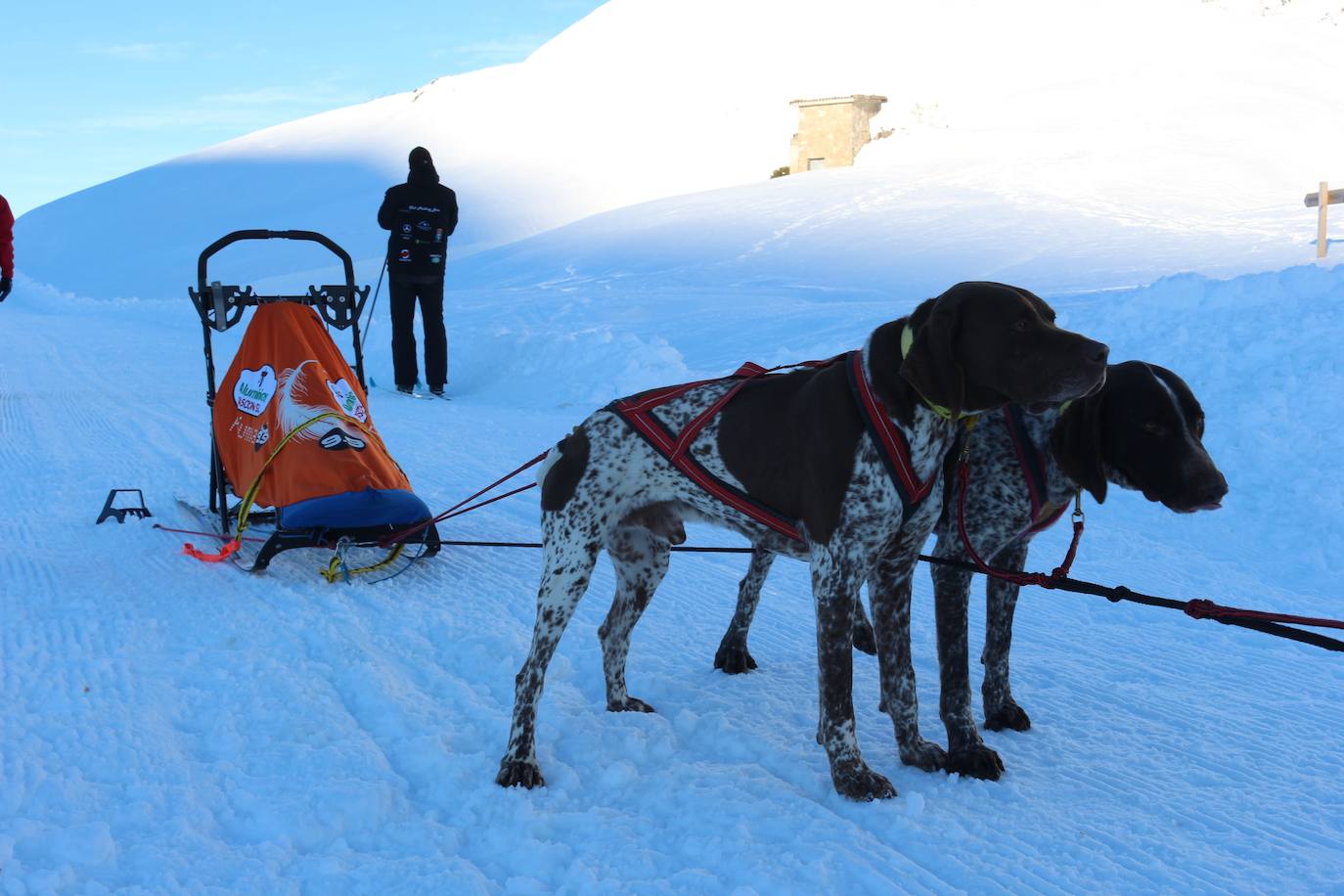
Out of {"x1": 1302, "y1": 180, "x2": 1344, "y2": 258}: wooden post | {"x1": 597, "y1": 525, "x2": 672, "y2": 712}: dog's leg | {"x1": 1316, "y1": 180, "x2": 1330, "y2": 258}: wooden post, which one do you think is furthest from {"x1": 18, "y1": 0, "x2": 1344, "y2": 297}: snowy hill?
{"x1": 597, "y1": 525, "x2": 672, "y2": 712}: dog's leg

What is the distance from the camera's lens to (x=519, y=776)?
10.0 ft

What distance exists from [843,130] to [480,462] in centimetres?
2473

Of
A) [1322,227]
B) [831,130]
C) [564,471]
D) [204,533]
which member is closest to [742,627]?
[564,471]

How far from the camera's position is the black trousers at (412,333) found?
34.4ft

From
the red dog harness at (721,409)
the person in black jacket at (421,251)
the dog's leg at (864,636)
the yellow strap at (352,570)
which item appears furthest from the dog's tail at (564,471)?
the person in black jacket at (421,251)

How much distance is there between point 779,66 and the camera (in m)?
48.3

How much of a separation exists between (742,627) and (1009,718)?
0.92 m

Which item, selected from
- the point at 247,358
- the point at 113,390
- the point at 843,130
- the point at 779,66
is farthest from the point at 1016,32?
the point at 247,358

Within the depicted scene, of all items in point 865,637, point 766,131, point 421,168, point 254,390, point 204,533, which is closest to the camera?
point 865,637

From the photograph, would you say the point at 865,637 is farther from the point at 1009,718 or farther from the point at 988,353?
the point at 988,353

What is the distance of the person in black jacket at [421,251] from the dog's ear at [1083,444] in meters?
7.95

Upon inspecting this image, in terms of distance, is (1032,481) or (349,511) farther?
(349,511)

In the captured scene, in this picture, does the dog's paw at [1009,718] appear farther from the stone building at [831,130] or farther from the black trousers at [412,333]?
the stone building at [831,130]

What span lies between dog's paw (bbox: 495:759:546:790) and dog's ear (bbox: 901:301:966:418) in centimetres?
139
